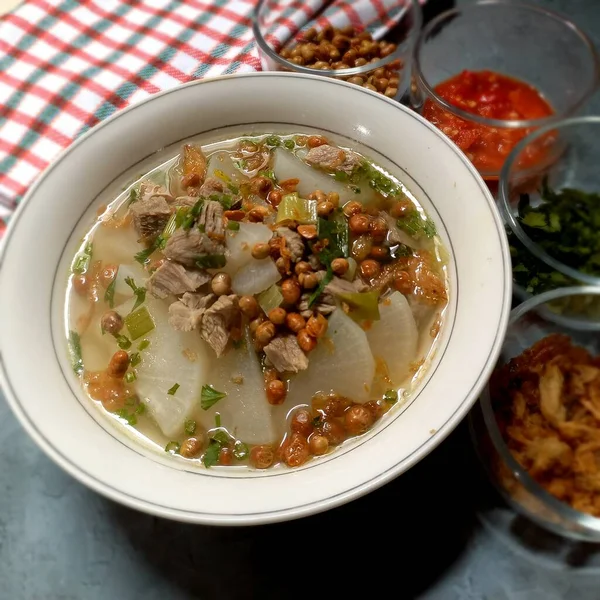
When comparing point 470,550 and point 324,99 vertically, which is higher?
point 324,99

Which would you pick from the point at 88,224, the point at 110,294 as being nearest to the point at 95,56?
the point at 88,224

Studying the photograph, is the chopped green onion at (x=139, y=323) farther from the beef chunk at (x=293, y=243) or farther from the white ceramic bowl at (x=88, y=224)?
the beef chunk at (x=293, y=243)

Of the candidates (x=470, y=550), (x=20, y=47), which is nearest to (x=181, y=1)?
(x=20, y=47)

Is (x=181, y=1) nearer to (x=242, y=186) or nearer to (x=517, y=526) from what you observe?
(x=242, y=186)

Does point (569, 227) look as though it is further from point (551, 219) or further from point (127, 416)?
point (127, 416)

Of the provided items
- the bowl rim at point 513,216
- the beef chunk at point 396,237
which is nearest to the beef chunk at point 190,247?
the beef chunk at point 396,237

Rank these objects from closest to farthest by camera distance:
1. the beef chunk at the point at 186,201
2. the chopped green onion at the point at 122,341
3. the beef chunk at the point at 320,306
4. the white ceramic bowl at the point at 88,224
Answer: the white ceramic bowl at the point at 88,224 → the beef chunk at the point at 320,306 → the chopped green onion at the point at 122,341 → the beef chunk at the point at 186,201
